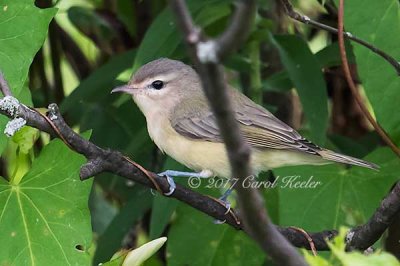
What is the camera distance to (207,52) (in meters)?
1.29

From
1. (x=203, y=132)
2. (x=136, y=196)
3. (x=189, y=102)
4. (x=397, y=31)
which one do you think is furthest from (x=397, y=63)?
(x=136, y=196)

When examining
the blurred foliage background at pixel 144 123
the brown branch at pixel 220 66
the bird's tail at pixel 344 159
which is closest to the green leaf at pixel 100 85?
the blurred foliage background at pixel 144 123

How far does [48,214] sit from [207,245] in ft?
3.30

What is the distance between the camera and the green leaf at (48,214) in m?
2.79

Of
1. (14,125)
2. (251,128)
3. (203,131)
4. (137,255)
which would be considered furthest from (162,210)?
(14,125)

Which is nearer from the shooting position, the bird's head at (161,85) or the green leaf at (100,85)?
the bird's head at (161,85)

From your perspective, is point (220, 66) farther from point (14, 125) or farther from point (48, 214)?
point (48, 214)

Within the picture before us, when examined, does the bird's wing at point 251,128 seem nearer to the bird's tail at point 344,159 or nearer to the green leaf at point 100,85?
the bird's tail at point 344,159

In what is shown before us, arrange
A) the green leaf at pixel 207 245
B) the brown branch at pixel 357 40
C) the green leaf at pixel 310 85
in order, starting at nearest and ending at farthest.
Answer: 1. the brown branch at pixel 357 40
2. the green leaf at pixel 310 85
3. the green leaf at pixel 207 245

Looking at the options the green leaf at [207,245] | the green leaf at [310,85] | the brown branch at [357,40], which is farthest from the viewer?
the green leaf at [207,245]

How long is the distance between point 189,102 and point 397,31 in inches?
41.7

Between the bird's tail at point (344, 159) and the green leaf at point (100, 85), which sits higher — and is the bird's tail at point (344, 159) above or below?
above

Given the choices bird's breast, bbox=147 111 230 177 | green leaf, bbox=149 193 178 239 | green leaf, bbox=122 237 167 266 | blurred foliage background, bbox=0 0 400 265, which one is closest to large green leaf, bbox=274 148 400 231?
blurred foliage background, bbox=0 0 400 265

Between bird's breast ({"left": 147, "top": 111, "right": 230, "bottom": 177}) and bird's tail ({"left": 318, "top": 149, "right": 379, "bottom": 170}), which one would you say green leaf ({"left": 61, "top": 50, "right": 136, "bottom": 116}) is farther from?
bird's tail ({"left": 318, "top": 149, "right": 379, "bottom": 170})
